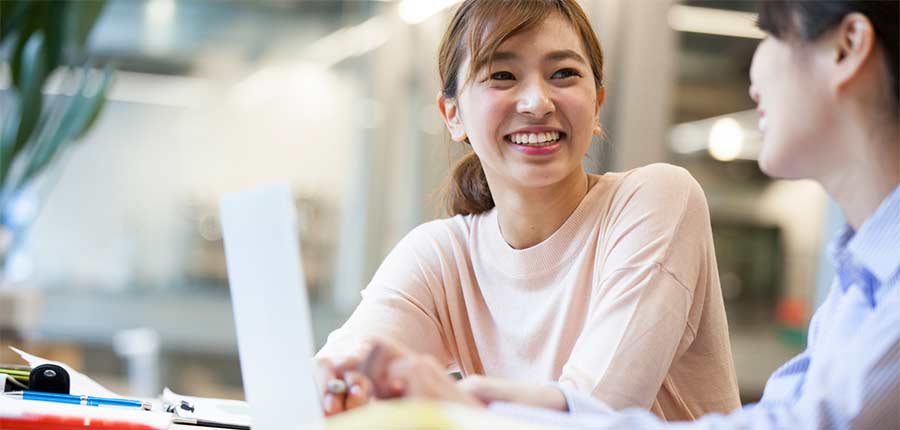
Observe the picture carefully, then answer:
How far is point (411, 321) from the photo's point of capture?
1.34 meters

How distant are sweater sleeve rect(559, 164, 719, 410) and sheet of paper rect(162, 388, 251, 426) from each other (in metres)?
0.37

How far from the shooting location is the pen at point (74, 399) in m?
1.08

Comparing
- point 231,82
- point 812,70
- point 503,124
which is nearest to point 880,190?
point 812,70

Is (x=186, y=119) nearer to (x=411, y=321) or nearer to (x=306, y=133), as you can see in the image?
(x=306, y=133)

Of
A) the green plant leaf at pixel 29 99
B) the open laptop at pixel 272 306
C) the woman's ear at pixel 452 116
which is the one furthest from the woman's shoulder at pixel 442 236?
the green plant leaf at pixel 29 99

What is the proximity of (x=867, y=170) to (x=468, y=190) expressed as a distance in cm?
72

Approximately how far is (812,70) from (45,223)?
5280 millimetres

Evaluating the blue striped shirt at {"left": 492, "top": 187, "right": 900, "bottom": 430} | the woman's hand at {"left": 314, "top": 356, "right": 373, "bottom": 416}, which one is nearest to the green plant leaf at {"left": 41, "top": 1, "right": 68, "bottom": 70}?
the woman's hand at {"left": 314, "top": 356, "right": 373, "bottom": 416}

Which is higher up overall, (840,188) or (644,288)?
(840,188)

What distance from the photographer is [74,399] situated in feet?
3.58

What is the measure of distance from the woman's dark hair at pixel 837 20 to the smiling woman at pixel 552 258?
13.4 inches

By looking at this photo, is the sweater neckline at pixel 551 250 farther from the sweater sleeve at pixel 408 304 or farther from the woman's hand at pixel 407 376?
the woman's hand at pixel 407 376

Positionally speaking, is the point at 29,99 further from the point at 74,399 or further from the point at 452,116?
the point at 74,399

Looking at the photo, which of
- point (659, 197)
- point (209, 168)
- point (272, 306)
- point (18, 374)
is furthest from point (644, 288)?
point (209, 168)
